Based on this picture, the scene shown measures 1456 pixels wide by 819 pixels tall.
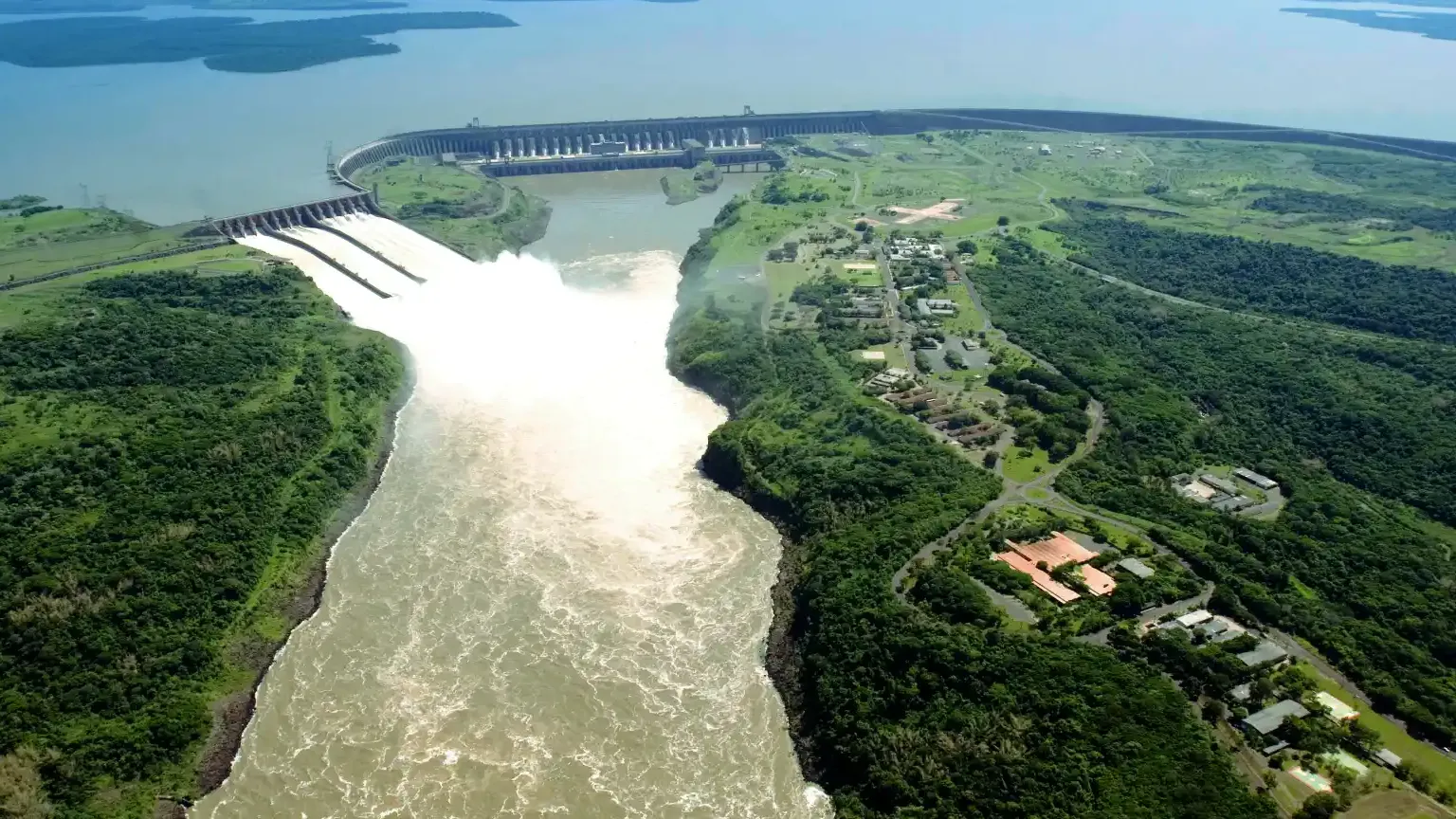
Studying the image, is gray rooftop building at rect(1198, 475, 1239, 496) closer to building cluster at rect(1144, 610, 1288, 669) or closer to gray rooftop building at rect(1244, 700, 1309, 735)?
building cluster at rect(1144, 610, 1288, 669)

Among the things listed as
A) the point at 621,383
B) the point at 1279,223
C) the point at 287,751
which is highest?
the point at 1279,223

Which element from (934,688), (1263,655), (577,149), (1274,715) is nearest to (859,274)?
(934,688)

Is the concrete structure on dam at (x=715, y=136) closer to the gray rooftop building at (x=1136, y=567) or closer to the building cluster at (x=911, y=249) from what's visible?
the building cluster at (x=911, y=249)

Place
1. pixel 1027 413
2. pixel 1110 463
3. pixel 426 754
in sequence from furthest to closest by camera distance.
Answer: pixel 1027 413 → pixel 1110 463 → pixel 426 754

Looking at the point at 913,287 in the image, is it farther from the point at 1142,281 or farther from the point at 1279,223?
the point at 1279,223

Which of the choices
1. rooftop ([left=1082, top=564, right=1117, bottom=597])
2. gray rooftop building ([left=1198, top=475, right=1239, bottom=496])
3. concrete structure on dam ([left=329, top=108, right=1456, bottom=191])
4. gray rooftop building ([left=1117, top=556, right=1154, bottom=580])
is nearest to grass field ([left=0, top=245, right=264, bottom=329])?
concrete structure on dam ([left=329, top=108, right=1456, bottom=191])

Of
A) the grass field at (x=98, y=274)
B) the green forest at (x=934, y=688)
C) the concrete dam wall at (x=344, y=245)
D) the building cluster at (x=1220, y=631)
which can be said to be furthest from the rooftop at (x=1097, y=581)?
the grass field at (x=98, y=274)

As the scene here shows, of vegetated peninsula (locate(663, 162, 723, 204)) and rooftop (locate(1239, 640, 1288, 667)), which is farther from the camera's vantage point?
vegetated peninsula (locate(663, 162, 723, 204))

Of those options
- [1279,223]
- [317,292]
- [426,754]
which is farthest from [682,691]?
[1279,223]
